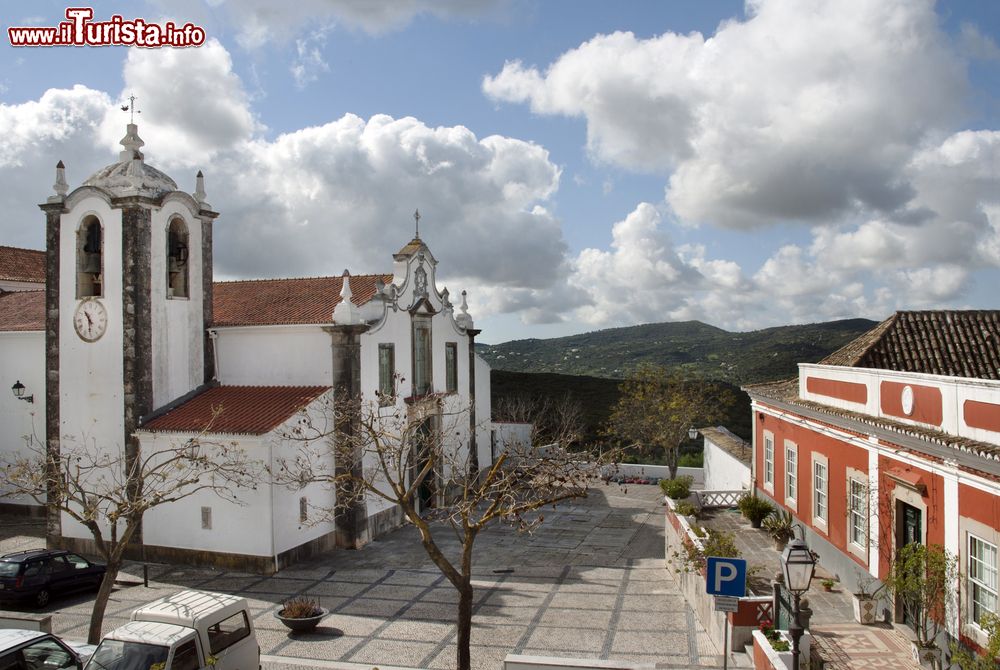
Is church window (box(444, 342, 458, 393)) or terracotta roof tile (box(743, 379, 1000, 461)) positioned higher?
church window (box(444, 342, 458, 393))

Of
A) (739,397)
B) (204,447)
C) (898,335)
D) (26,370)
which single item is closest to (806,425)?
(898,335)

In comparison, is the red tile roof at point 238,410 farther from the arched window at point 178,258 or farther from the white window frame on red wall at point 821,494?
the white window frame on red wall at point 821,494

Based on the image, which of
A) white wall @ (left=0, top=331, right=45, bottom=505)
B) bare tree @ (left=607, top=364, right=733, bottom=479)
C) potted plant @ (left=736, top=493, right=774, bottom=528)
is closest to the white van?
potted plant @ (left=736, top=493, right=774, bottom=528)

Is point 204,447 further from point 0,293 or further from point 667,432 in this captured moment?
point 667,432

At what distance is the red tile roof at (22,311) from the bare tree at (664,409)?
21859 mm

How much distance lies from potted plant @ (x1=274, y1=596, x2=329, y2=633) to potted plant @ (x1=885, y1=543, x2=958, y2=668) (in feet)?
32.6

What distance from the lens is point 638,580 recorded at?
719 inches

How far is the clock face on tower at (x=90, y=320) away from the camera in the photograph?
797 inches

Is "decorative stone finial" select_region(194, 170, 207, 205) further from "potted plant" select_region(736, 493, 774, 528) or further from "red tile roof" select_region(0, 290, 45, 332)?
"potted plant" select_region(736, 493, 774, 528)

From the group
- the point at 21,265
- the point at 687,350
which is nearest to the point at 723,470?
the point at 21,265

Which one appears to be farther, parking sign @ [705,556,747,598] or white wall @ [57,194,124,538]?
white wall @ [57,194,124,538]

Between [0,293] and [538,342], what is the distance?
90.7 meters

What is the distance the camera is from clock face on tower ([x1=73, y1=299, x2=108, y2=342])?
66.4 ft

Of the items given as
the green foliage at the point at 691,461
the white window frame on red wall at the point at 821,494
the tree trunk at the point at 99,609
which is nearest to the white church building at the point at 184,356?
the tree trunk at the point at 99,609
